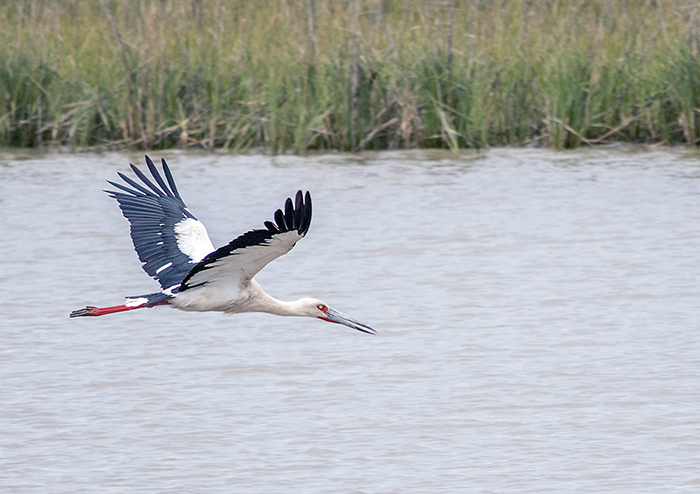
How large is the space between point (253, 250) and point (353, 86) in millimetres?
6671

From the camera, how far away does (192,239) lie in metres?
6.39

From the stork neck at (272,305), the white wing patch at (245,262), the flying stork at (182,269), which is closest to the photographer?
the white wing patch at (245,262)

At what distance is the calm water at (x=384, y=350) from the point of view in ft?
15.9

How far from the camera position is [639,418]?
17.3 ft

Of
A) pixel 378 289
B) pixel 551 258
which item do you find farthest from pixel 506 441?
pixel 551 258

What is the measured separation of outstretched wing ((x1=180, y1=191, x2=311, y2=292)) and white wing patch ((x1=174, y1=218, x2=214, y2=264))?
0.22 meters

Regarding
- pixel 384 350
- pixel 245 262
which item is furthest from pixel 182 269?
pixel 384 350

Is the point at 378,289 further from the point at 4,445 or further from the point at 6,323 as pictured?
the point at 4,445

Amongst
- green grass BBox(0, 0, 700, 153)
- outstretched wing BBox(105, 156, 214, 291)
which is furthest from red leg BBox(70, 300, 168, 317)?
green grass BBox(0, 0, 700, 153)

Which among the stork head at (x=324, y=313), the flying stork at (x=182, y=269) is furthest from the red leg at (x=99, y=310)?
the stork head at (x=324, y=313)

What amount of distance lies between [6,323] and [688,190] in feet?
20.1

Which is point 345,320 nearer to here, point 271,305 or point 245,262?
point 271,305

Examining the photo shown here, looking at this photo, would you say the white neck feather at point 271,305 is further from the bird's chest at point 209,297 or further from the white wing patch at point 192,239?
the white wing patch at point 192,239

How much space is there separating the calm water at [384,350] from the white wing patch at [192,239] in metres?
0.54
